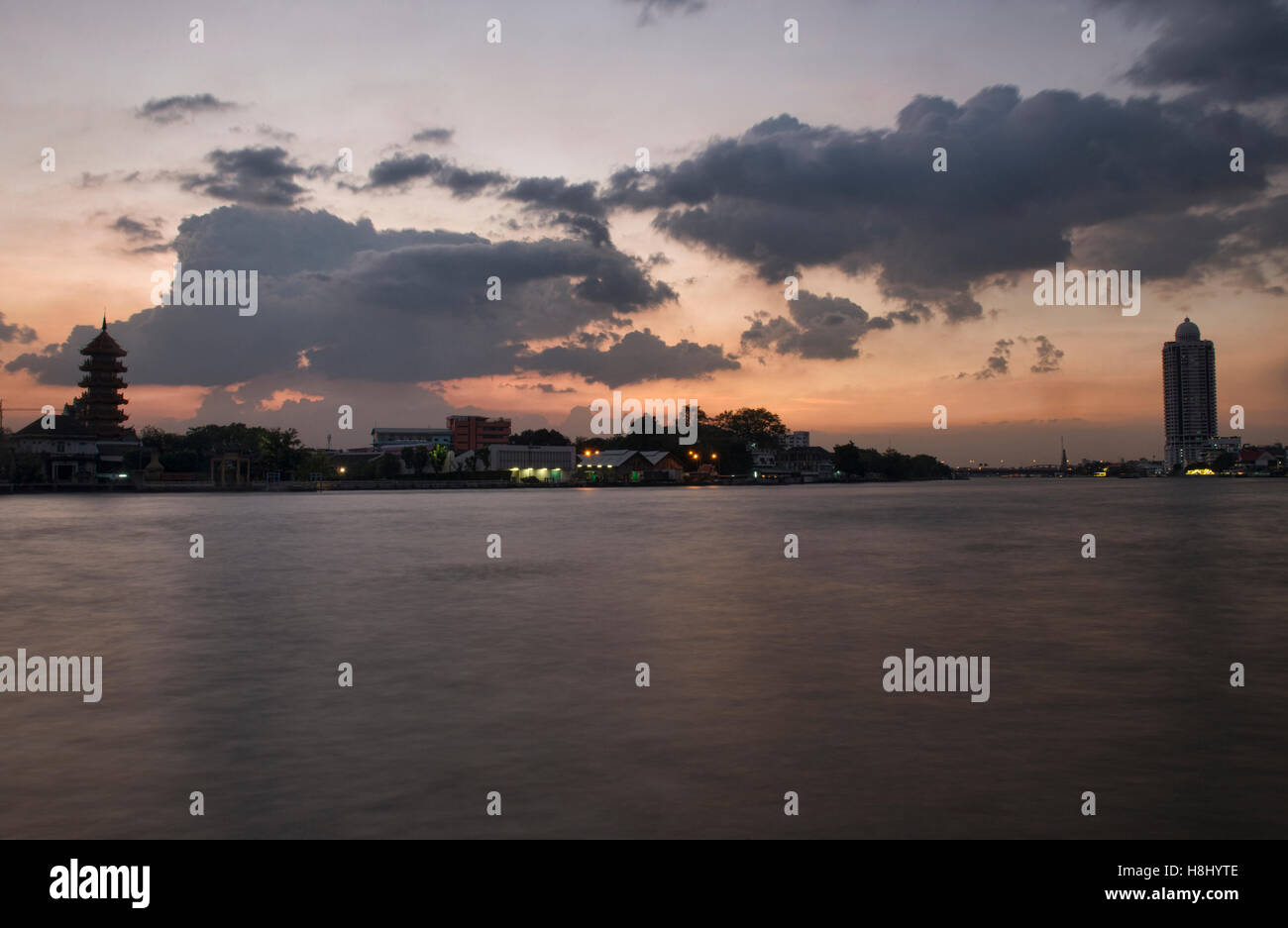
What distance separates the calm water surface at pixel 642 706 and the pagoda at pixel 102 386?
122 m

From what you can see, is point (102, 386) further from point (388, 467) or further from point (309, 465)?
point (388, 467)

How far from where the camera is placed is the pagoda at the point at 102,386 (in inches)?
5069

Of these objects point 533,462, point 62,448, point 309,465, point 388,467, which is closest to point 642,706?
point 62,448

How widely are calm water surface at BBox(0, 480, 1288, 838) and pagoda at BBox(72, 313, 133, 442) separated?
12157 cm

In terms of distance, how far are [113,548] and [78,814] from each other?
32.6 meters

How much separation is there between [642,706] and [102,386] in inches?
5760

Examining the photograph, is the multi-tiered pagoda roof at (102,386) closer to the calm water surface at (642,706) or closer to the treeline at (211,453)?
the treeline at (211,453)

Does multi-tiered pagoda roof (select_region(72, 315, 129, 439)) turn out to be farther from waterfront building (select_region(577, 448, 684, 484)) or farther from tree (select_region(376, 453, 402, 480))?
waterfront building (select_region(577, 448, 684, 484))

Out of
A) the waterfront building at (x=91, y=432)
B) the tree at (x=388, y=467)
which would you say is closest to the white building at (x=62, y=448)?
the waterfront building at (x=91, y=432)

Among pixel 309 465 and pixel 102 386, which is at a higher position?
pixel 102 386

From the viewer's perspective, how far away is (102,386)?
5113 inches
